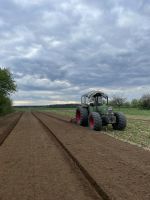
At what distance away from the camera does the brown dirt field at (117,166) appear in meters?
7.63

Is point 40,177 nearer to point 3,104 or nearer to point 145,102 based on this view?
point 3,104

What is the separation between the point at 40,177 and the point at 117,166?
226cm

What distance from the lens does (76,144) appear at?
50.6 ft

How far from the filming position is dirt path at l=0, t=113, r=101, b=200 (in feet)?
24.4

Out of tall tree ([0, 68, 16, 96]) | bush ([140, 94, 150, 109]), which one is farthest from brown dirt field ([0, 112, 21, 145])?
bush ([140, 94, 150, 109])

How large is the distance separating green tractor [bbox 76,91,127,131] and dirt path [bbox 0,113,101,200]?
8974 millimetres

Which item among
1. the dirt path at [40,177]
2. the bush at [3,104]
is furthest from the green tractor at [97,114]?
the bush at [3,104]

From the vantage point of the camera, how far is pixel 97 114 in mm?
22656

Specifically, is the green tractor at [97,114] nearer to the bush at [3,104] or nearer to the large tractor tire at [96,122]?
the large tractor tire at [96,122]

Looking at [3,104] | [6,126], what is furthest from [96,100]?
[3,104]

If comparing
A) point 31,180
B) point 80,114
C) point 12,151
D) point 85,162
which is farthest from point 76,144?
point 80,114

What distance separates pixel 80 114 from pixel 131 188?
18591 mm

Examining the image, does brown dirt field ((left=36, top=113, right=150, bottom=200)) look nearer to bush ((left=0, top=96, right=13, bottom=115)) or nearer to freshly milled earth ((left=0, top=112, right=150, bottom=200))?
freshly milled earth ((left=0, top=112, right=150, bottom=200))

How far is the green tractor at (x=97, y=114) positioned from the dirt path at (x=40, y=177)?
29.4 ft
